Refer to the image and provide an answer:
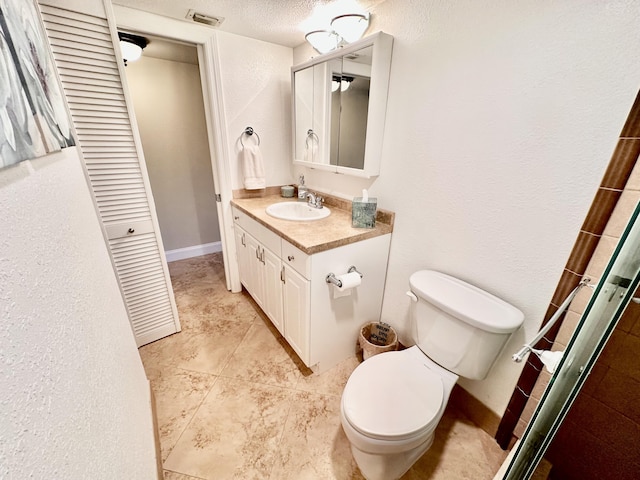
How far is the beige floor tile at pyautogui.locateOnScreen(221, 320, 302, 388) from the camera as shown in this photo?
61.2 inches

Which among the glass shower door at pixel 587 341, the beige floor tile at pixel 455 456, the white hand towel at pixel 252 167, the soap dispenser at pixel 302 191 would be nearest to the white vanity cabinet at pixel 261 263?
the white hand towel at pixel 252 167

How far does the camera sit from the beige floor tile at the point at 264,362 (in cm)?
155

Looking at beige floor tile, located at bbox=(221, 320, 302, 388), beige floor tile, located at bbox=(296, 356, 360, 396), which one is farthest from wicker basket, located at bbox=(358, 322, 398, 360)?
beige floor tile, located at bbox=(221, 320, 302, 388)

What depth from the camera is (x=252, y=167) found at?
201cm

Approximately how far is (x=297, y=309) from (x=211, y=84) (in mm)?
1615

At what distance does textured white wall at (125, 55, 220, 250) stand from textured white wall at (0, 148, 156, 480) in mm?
2012

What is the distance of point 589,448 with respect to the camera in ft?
3.14

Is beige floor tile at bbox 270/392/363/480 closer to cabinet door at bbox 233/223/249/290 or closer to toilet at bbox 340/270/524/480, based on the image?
toilet at bbox 340/270/524/480

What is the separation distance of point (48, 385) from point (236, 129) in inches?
74.4

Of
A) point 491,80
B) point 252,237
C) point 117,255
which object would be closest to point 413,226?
point 491,80

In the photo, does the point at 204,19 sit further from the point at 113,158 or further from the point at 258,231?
the point at 258,231

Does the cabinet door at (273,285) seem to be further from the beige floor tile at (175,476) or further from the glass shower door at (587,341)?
the glass shower door at (587,341)

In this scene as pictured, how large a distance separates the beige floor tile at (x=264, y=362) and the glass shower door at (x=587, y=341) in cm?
128

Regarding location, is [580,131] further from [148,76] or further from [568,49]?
[148,76]
